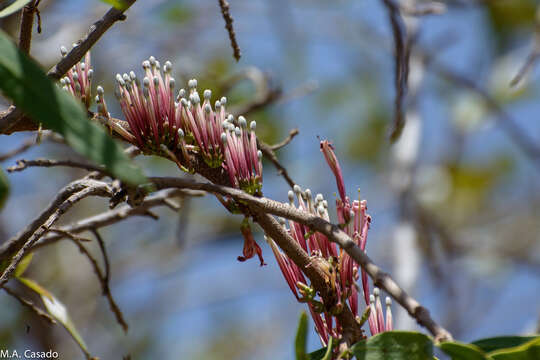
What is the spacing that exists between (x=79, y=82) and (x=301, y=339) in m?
0.41

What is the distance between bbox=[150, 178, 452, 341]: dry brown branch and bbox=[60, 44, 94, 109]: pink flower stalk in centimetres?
23

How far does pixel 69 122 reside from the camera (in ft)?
1.53

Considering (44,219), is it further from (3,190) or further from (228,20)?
(228,20)

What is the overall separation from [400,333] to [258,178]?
233 millimetres

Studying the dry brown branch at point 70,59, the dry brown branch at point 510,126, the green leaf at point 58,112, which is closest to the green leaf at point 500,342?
the green leaf at point 58,112

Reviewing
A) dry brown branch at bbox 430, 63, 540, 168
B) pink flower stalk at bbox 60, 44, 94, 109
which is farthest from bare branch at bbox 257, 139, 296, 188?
dry brown branch at bbox 430, 63, 540, 168

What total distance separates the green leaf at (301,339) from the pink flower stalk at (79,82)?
1.26 ft

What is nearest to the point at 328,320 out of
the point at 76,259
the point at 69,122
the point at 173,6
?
the point at 69,122

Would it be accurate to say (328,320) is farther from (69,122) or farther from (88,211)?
(88,211)

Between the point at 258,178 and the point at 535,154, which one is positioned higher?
the point at 258,178

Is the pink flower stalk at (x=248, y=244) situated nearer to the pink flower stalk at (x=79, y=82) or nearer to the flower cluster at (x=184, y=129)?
the flower cluster at (x=184, y=129)

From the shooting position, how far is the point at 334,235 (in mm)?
568

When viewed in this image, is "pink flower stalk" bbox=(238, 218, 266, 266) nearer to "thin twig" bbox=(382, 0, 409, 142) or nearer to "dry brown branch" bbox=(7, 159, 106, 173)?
"dry brown branch" bbox=(7, 159, 106, 173)

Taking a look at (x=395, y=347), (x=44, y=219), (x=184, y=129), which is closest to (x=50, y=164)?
(x=44, y=219)
